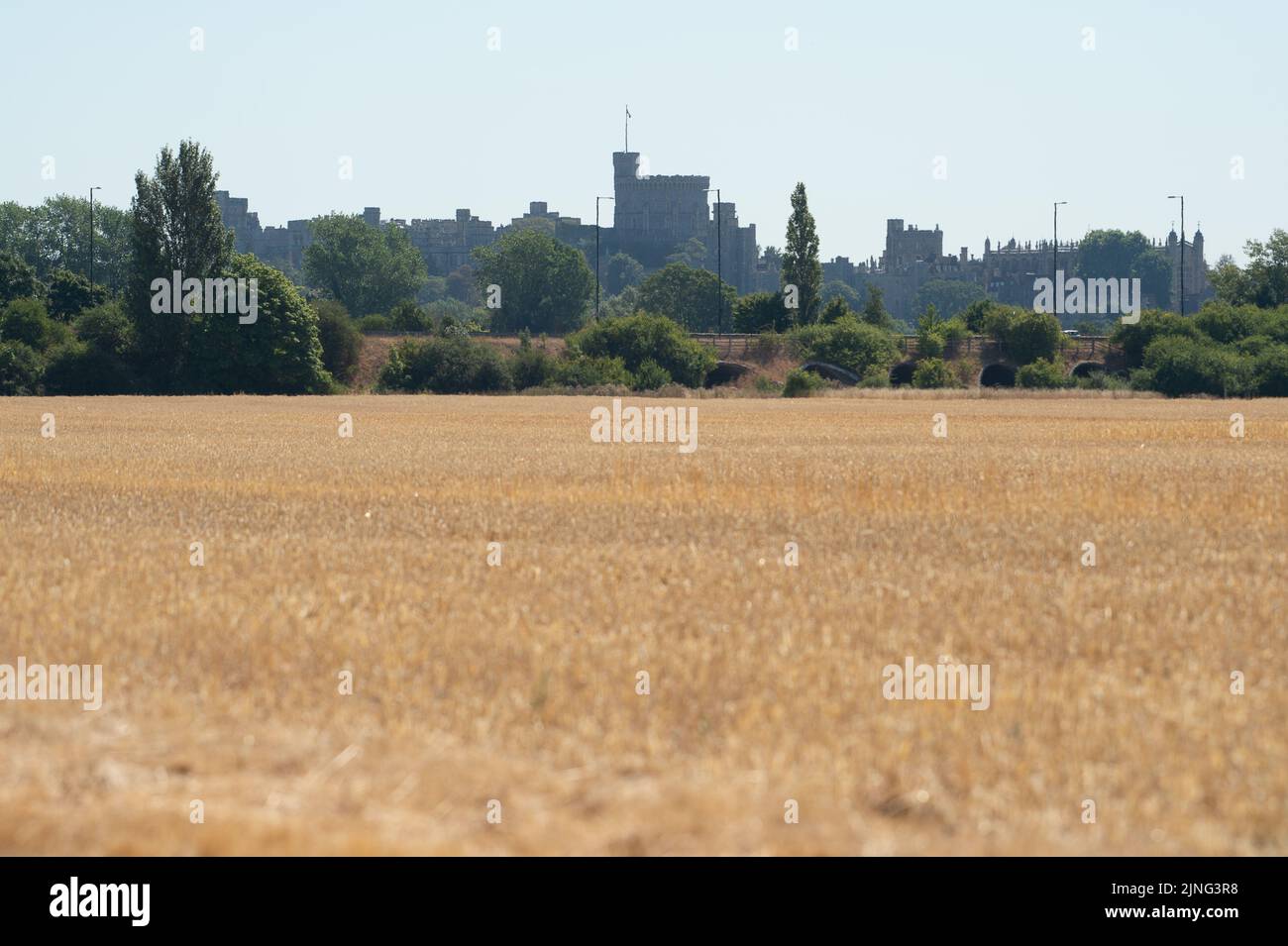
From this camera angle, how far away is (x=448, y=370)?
10850 centimetres

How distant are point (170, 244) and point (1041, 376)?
64805 millimetres

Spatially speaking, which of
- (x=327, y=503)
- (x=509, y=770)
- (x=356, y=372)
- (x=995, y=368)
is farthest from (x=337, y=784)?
(x=995, y=368)

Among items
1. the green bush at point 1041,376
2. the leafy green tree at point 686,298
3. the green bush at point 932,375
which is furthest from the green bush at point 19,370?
the leafy green tree at point 686,298

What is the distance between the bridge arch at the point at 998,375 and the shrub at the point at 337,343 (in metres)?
51.2

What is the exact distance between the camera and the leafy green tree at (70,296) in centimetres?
12538

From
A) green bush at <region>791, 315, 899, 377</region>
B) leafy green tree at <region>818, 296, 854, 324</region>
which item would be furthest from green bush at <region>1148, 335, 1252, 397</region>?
leafy green tree at <region>818, 296, 854, 324</region>

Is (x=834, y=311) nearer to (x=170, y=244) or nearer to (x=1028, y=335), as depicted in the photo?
(x=1028, y=335)

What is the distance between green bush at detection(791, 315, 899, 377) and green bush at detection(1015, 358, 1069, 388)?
11789 millimetres

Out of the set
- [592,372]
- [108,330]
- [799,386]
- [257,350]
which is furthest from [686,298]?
[108,330]

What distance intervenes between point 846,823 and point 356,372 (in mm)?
110084

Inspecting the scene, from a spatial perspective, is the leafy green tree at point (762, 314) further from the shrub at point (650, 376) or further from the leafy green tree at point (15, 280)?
the leafy green tree at point (15, 280)
